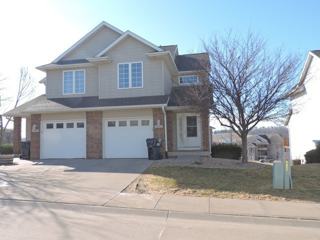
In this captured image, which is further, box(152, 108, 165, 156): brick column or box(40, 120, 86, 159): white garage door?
box(40, 120, 86, 159): white garage door

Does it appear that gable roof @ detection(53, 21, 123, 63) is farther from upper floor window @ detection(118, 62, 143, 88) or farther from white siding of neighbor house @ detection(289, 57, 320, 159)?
white siding of neighbor house @ detection(289, 57, 320, 159)

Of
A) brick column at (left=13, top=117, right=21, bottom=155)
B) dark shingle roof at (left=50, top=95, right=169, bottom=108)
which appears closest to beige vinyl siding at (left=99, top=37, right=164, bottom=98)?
dark shingle roof at (left=50, top=95, right=169, bottom=108)

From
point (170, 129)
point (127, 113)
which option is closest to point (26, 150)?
point (127, 113)

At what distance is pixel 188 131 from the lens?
23.6 m

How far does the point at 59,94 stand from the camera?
24500mm

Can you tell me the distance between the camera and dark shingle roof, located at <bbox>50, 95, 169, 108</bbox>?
847 inches

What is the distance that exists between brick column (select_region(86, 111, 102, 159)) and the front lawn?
6.40 metres

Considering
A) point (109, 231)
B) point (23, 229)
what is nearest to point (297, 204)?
point (109, 231)

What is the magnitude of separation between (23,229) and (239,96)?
12.2 m

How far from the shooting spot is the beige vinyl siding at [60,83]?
2384 centimetres

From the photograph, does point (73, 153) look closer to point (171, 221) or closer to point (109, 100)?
point (109, 100)

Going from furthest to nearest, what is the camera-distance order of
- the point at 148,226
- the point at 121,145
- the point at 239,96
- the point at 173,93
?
the point at 173,93 → the point at 121,145 → the point at 239,96 → the point at 148,226

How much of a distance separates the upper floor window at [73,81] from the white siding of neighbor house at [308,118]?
13680 mm

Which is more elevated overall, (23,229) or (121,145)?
(121,145)
